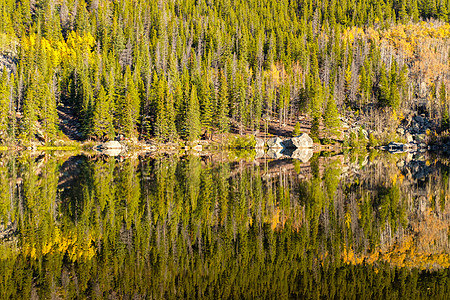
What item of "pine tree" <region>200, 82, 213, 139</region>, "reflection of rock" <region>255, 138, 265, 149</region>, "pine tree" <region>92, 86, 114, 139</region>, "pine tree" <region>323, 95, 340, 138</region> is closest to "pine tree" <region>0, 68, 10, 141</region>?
"pine tree" <region>92, 86, 114, 139</region>

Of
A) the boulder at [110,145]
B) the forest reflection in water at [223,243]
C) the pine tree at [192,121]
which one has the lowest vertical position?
the forest reflection in water at [223,243]

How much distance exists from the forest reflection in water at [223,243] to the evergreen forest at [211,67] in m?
57.2

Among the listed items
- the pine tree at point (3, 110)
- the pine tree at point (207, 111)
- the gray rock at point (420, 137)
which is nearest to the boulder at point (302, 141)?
the pine tree at point (207, 111)

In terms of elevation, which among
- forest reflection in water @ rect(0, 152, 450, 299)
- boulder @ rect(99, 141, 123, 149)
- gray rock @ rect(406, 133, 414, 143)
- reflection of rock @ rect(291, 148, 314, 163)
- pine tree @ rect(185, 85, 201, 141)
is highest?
pine tree @ rect(185, 85, 201, 141)

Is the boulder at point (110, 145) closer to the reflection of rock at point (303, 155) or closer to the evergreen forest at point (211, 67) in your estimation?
the evergreen forest at point (211, 67)

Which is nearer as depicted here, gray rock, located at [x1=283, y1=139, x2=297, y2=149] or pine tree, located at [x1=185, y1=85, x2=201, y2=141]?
pine tree, located at [x1=185, y1=85, x2=201, y2=141]

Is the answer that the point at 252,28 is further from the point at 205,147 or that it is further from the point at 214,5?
the point at 205,147

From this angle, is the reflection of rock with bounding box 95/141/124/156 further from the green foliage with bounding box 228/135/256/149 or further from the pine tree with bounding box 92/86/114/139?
the green foliage with bounding box 228/135/256/149

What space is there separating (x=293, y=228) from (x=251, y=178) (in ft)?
48.9

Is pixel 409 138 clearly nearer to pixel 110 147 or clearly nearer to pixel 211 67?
pixel 211 67

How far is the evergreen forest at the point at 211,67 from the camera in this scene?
7681 centimetres

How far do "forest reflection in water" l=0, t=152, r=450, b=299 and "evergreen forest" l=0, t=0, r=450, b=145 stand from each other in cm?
5721

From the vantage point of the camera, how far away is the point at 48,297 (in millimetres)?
8430

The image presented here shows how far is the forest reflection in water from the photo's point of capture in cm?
916
